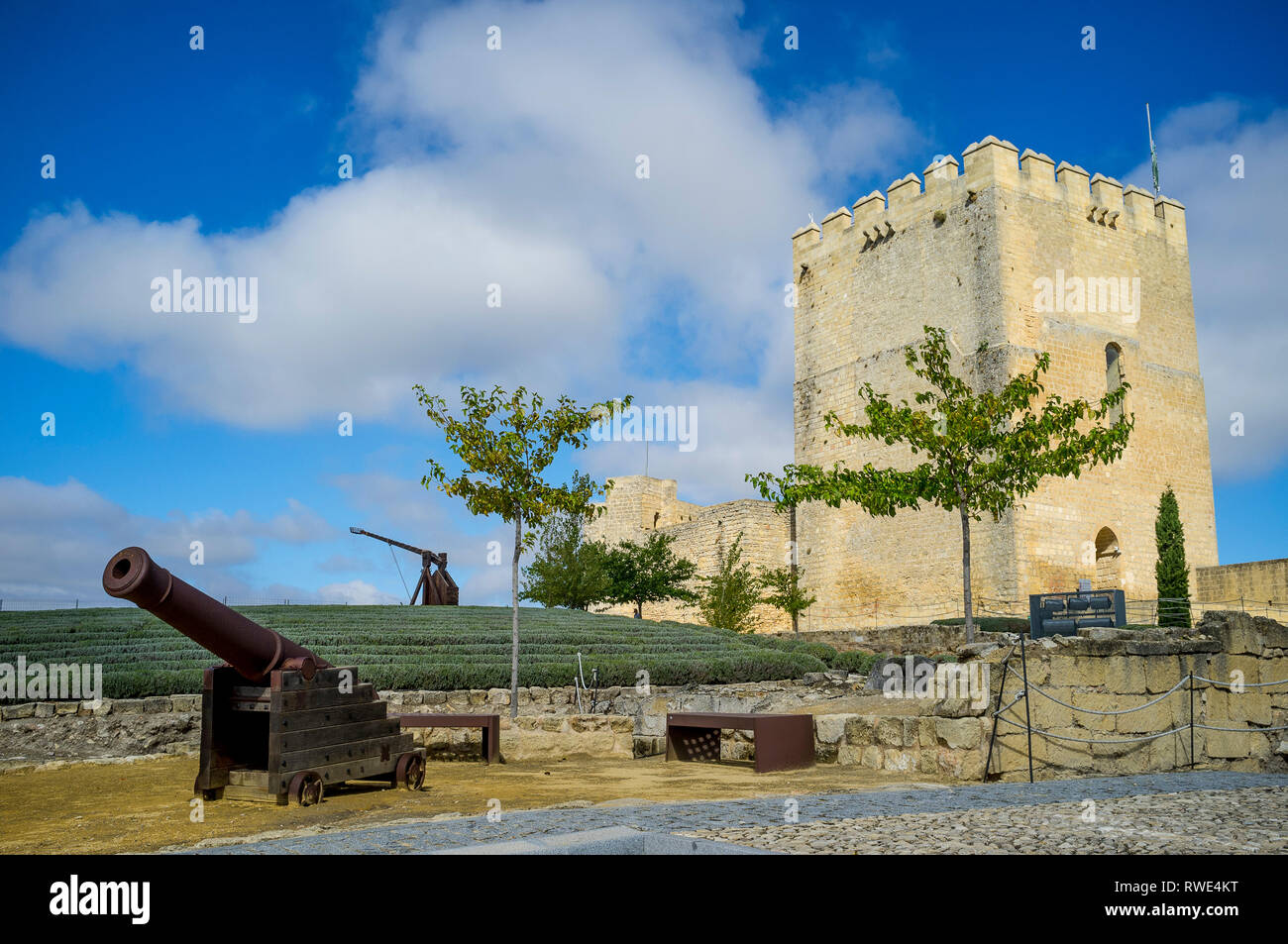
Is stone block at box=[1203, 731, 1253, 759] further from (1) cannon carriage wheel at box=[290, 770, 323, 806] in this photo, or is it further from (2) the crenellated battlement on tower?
(2) the crenellated battlement on tower

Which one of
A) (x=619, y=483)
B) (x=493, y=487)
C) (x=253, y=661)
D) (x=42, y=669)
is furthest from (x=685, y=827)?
(x=619, y=483)

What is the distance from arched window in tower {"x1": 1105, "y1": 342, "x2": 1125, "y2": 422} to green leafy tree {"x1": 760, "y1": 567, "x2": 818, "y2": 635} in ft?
32.8

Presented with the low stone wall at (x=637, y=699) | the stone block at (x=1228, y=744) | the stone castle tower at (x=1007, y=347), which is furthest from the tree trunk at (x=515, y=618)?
the stone castle tower at (x=1007, y=347)

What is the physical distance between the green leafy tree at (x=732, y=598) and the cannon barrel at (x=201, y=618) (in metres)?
20.9

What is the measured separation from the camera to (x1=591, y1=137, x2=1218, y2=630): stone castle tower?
24.2 metres

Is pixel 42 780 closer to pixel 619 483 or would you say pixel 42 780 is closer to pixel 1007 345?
pixel 1007 345

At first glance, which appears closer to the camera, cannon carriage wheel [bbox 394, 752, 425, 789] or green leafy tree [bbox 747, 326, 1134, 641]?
cannon carriage wheel [bbox 394, 752, 425, 789]

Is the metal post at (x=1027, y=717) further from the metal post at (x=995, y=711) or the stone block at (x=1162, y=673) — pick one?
the stone block at (x=1162, y=673)

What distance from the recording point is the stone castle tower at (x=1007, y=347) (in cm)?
2417

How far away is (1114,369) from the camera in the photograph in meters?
26.3

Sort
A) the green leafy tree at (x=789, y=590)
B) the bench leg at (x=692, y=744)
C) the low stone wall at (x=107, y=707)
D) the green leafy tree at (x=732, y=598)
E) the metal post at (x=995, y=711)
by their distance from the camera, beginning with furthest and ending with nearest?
the green leafy tree at (x=789, y=590) < the green leafy tree at (x=732, y=598) < the low stone wall at (x=107, y=707) < the bench leg at (x=692, y=744) < the metal post at (x=995, y=711)

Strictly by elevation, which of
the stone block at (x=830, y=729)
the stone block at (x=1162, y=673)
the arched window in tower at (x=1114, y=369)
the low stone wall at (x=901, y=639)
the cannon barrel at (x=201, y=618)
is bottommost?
the low stone wall at (x=901, y=639)

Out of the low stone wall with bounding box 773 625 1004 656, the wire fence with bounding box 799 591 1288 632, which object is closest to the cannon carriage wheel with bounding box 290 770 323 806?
the low stone wall with bounding box 773 625 1004 656

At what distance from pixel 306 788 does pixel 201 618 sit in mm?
1313
